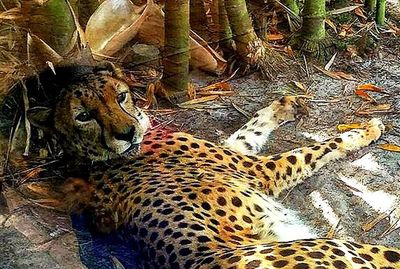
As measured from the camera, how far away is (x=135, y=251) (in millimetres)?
1581

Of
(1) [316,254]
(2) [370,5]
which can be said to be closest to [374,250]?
(1) [316,254]

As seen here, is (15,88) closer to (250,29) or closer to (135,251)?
(135,251)

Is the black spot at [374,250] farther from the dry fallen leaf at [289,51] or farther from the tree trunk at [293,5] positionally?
the tree trunk at [293,5]

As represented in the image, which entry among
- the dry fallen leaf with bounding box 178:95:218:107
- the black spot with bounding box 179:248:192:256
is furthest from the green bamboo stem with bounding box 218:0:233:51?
the black spot with bounding box 179:248:192:256

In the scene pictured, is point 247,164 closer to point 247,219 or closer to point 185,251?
point 247,219

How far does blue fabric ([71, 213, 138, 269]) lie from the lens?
150 centimetres

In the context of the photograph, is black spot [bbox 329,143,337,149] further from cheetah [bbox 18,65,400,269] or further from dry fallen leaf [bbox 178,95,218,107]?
dry fallen leaf [bbox 178,95,218,107]

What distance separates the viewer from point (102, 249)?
5.02ft

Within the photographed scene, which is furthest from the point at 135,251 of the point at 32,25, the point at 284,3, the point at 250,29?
the point at 284,3

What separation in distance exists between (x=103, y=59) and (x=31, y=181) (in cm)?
33

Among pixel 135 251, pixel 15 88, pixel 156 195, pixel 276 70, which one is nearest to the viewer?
pixel 135 251

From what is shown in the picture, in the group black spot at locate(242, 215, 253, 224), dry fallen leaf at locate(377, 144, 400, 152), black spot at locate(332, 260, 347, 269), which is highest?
dry fallen leaf at locate(377, 144, 400, 152)

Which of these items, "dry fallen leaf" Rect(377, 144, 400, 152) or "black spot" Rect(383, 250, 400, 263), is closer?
"black spot" Rect(383, 250, 400, 263)

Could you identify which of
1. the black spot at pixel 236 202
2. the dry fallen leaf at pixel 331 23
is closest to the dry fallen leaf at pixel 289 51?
the dry fallen leaf at pixel 331 23
